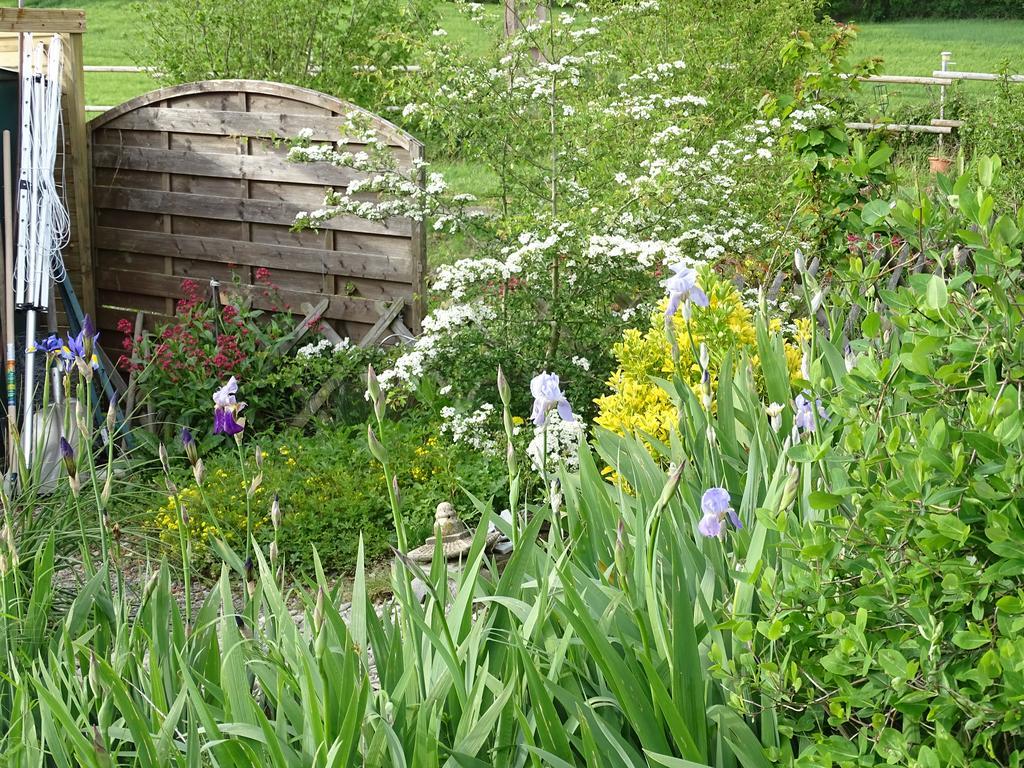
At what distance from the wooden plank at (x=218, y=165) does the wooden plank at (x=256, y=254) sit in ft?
1.23

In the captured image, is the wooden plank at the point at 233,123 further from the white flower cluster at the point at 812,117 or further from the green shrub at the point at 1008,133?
the green shrub at the point at 1008,133

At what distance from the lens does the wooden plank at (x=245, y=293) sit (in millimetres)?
5820

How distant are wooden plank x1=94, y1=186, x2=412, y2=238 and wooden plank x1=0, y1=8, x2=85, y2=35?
1031mm

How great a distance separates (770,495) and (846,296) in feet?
1.57

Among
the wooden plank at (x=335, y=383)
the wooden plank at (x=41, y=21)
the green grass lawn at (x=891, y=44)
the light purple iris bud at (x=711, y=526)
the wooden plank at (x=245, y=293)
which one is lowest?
the wooden plank at (x=335, y=383)

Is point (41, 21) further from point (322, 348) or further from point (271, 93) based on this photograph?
point (322, 348)

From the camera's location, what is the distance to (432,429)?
16.4 ft

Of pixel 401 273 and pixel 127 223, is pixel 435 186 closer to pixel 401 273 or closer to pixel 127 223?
pixel 401 273

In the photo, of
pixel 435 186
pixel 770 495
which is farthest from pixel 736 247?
pixel 770 495

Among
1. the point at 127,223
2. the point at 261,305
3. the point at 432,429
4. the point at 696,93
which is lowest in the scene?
the point at 432,429

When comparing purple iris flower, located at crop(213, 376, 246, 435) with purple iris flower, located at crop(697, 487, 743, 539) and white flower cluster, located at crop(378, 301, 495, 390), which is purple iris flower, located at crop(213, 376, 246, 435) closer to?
purple iris flower, located at crop(697, 487, 743, 539)

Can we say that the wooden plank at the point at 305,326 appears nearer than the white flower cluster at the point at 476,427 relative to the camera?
No

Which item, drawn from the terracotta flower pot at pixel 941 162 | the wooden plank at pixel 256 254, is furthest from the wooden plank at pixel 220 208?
the terracotta flower pot at pixel 941 162

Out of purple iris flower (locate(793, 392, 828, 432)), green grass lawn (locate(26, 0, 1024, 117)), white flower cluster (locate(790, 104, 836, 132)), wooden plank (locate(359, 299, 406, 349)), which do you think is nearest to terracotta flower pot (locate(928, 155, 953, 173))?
white flower cluster (locate(790, 104, 836, 132))
